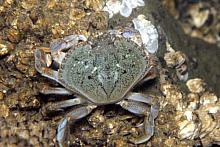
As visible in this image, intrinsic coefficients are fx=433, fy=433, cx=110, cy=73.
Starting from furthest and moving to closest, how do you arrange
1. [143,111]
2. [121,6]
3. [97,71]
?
[121,6] < [143,111] < [97,71]

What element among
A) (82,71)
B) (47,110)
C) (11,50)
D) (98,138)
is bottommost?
(98,138)

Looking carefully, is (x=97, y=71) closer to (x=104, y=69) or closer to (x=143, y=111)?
(x=104, y=69)

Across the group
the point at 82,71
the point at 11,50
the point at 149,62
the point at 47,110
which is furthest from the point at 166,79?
the point at 11,50

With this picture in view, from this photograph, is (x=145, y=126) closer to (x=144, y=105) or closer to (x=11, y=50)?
(x=144, y=105)

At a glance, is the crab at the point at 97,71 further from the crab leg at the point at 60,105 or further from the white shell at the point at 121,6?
the white shell at the point at 121,6

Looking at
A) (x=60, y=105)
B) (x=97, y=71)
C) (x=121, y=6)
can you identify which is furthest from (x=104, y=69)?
(x=121, y=6)

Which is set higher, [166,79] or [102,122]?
[166,79]

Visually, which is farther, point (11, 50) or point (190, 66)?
point (190, 66)
